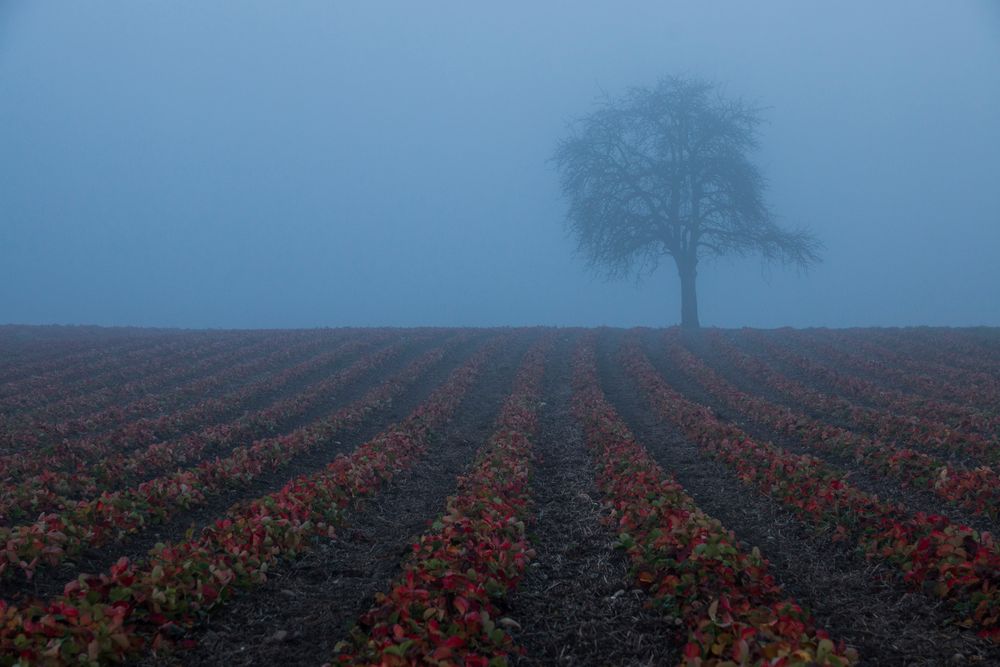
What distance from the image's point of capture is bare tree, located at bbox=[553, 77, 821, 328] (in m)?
37.6

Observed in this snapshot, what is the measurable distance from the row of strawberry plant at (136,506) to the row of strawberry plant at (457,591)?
3998mm

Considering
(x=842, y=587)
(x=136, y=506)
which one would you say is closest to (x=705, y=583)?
(x=842, y=587)

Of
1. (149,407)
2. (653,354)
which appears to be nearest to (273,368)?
(149,407)

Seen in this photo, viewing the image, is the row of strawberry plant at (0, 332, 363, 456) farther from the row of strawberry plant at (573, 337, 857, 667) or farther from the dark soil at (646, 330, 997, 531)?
the dark soil at (646, 330, 997, 531)

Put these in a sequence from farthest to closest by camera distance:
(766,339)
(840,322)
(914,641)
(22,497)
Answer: (840,322) < (766,339) < (22,497) < (914,641)

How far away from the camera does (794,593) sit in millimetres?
7094

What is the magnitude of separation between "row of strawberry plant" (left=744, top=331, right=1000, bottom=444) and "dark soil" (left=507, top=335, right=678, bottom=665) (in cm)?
897

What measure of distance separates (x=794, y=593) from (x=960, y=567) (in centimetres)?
156

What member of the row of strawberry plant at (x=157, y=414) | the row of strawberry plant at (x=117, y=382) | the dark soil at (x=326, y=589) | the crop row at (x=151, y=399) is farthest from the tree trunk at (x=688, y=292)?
the dark soil at (x=326, y=589)

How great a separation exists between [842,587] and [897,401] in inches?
466

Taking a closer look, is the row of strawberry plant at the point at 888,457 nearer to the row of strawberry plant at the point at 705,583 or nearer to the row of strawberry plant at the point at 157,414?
the row of strawberry plant at the point at 705,583

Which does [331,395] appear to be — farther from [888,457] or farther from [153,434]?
[888,457]

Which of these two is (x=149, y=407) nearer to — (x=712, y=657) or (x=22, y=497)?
(x=22, y=497)

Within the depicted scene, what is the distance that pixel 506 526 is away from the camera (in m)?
8.10
